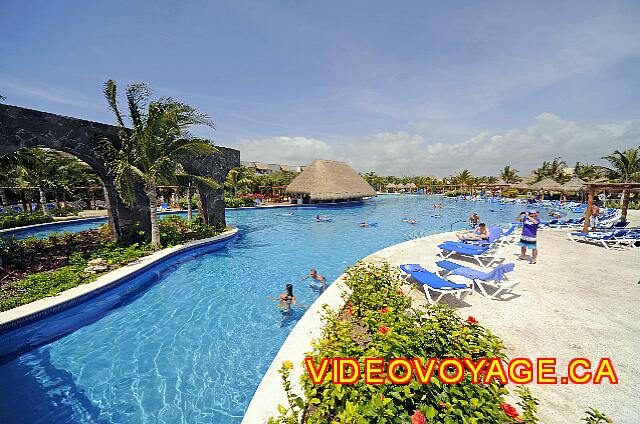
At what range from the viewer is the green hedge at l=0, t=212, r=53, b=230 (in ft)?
46.5

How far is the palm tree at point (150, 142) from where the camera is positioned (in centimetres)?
888

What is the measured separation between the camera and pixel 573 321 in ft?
14.6

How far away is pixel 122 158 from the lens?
9.40 metres

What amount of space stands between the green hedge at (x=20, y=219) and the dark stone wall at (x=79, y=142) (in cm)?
1052

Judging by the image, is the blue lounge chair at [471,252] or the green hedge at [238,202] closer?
the blue lounge chair at [471,252]

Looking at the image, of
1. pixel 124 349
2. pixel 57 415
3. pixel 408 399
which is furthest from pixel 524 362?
pixel 124 349

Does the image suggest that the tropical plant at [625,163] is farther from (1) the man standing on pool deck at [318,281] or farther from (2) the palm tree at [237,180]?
(2) the palm tree at [237,180]

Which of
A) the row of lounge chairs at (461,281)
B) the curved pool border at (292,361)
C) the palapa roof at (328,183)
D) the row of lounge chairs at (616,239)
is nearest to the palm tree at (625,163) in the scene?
the row of lounge chairs at (616,239)

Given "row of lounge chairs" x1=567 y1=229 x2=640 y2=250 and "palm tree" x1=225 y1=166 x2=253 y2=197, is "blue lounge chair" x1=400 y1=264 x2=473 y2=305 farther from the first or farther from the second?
"palm tree" x1=225 y1=166 x2=253 y2=197

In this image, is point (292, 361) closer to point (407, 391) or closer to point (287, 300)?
point (407, 391)

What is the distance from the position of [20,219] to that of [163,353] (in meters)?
17.8

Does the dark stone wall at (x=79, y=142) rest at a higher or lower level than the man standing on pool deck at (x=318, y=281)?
higher

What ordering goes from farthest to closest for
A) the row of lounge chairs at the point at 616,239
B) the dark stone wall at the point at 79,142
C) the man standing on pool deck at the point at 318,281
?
the row of lounge chairs at the point at 616,239
the man standing on pool deck at the point at 318,281
the dark stone wall at the point at 79,142

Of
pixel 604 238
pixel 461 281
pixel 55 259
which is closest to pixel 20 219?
pixel 55 259
